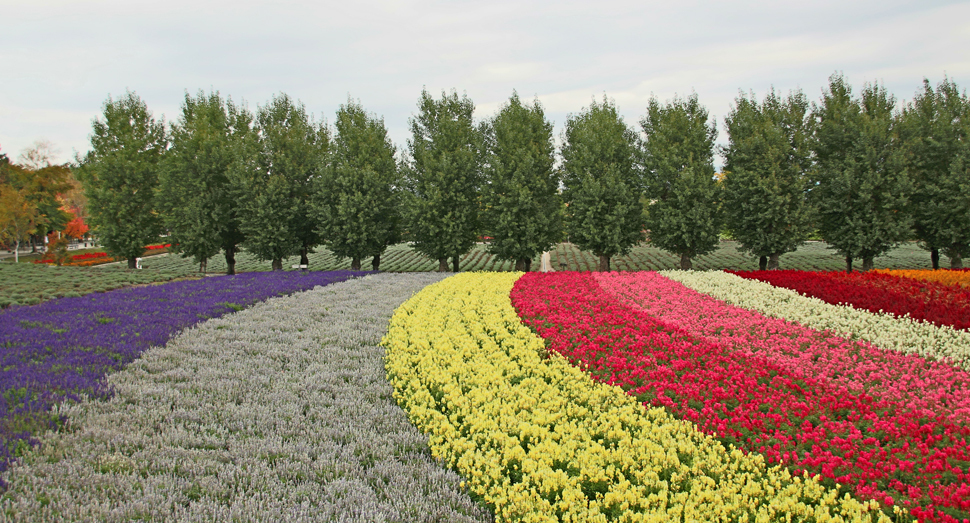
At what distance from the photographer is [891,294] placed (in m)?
14.3

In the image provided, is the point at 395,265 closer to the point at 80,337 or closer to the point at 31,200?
the point at 80,337

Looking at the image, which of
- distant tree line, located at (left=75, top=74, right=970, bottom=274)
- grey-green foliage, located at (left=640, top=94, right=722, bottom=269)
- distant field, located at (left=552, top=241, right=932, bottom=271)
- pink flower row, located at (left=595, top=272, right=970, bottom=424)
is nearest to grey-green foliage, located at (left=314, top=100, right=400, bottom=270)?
distant tree line, located at (left=75, top=74, right=970, bottom=274)

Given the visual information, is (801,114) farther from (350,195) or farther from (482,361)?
(482,361)

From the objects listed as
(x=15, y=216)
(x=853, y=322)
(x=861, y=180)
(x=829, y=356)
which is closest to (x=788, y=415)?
(x=829, y=356)

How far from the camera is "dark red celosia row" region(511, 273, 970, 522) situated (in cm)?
524

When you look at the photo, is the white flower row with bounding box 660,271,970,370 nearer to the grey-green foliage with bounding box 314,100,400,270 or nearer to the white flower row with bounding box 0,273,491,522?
the white flower row with bounding box 0,273,491,522

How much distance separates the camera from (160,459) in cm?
611

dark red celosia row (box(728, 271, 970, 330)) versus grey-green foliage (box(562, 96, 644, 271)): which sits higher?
grey-green foliage (box(562, 96, 644, 271))

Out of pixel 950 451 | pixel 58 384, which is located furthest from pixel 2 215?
pixel 950 451

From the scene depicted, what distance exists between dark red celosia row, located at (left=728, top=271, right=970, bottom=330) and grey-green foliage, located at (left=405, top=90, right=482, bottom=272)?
1970 centimetres

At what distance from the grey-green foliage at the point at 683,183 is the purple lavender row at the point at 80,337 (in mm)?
24169

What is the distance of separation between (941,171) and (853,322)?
95.0 feet

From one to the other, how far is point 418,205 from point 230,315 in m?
19.3

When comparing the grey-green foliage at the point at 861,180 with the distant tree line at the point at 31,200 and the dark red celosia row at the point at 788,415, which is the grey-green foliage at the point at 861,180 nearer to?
the dark red celosia row at the point at 788,415
